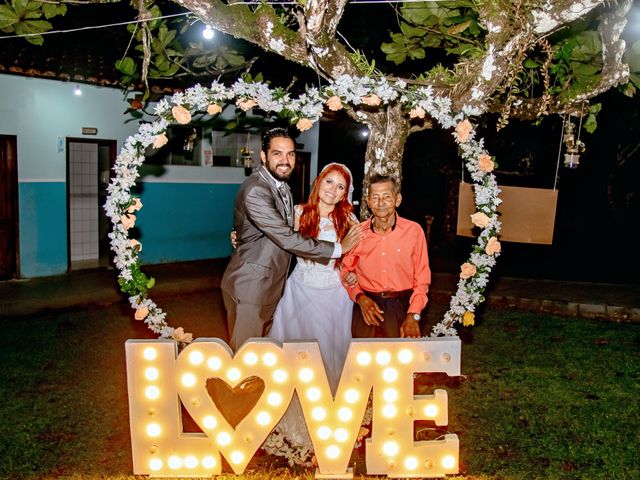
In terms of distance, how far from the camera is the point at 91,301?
9.25 m

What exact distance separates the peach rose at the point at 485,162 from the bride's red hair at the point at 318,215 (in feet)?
3.45

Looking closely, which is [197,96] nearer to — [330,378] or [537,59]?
[330,378]

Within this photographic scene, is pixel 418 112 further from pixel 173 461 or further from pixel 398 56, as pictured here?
pixel 173 461

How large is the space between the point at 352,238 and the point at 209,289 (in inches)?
255

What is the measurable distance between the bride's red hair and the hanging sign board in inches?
41.7

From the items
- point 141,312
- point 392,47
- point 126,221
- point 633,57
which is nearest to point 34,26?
point 126,221

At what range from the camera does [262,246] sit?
4.58 metres

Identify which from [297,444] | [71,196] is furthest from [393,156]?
[71,196]

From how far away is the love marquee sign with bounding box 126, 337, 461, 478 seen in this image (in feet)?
13.0

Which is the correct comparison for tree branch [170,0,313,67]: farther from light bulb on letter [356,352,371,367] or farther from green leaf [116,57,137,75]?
light bulb on letter [356,352,371,367]

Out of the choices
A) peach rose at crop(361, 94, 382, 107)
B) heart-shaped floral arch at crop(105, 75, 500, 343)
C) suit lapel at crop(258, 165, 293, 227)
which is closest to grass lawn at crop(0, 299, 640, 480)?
heart-shaped floral arch at crop(105, 75, 500, 343)

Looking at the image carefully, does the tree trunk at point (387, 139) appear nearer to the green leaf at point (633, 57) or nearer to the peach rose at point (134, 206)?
the peach rose at point (134, 206)

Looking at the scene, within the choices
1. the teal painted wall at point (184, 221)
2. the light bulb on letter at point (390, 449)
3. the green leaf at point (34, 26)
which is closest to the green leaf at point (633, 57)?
the light bulb on letter at point (390, 449)

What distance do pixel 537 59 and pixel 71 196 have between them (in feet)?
29.5
